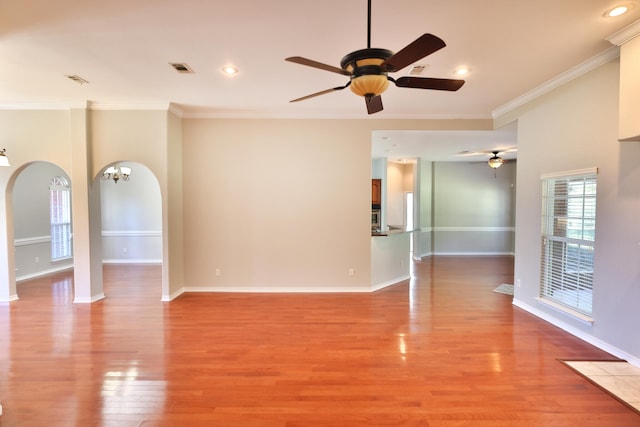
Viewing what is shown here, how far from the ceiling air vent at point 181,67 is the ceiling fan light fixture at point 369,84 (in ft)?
7.73

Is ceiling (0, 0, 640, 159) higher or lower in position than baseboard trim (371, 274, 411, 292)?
higher

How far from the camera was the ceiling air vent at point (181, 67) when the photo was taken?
3.42 meters

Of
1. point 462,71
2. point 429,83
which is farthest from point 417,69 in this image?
point 429,83

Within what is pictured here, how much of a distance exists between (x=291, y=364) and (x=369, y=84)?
257 centimetres

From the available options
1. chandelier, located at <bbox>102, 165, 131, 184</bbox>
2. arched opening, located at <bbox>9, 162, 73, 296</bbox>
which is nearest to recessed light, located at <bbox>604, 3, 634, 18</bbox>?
chandelier, located at <bbox>102, 165, 131, 184</bbox>

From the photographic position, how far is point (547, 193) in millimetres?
4020

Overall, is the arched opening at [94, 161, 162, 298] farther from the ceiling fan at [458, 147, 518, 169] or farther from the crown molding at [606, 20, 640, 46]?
the crown molding at [606, 20, 640, 46]

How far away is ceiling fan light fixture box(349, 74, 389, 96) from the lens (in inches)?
78.8

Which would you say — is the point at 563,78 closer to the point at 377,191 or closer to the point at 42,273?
the point at 377,191

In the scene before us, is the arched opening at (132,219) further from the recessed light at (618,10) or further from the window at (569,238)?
the recessed light at (618,10)

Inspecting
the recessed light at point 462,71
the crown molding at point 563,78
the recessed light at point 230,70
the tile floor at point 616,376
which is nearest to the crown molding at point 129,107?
the recessed light at point 230,70

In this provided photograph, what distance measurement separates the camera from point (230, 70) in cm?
356

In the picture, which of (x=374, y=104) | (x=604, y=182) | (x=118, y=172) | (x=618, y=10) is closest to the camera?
(x=618, y=10)

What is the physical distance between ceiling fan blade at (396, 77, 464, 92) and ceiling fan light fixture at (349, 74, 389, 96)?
0.51 feet
